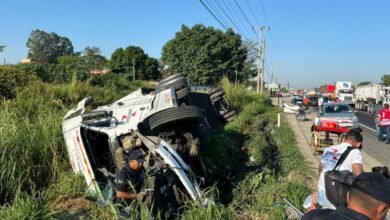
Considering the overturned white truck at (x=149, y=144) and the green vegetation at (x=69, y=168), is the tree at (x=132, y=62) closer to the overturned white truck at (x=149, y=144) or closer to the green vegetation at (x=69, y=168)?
the green vegetation at (x=69, y=168)

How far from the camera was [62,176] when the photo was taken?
8.12 m

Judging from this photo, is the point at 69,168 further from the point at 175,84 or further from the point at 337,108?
the point at 337,108

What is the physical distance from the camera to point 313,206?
509 centimetres

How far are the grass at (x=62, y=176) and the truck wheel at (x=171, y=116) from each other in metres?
1.26

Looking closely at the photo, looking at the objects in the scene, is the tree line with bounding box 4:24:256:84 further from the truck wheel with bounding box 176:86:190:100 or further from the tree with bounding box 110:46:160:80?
the truck wheel with bounding box 176:86:190:100

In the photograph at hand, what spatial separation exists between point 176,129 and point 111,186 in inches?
66.5

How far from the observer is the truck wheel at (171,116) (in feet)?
→ 24.2

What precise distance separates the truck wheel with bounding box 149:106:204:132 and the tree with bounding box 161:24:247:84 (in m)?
59.8

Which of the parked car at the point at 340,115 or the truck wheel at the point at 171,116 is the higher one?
the truck wheel at the point at 171,116

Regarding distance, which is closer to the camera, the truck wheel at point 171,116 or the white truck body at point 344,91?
the truck wheel at point 171,116

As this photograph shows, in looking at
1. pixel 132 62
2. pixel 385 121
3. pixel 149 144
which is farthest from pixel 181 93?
pixel 132 62

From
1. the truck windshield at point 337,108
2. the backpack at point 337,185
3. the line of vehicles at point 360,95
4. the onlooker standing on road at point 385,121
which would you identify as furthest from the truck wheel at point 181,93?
the line of vehicles at point 360,95

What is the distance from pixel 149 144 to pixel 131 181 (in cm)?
92

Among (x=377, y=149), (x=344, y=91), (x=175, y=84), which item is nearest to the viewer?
(x=175, y=84)
